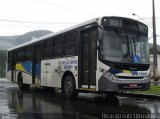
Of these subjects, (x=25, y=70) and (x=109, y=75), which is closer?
(x=109, y=75)

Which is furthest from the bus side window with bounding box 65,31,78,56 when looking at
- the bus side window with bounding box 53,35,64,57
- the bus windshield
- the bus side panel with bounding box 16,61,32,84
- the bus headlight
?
the bus side panel with bounding box 16,61,32,84

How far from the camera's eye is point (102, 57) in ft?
43.1

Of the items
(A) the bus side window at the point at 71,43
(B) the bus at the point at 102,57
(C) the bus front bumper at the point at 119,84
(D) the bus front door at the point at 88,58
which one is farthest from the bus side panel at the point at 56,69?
(C) the bus front bumper at the point at 119,84

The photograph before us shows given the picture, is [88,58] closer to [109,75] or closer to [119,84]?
[109,75]

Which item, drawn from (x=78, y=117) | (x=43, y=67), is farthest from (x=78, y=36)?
(x=78, y=117)

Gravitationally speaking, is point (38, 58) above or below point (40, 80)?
above

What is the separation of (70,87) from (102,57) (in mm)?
2845

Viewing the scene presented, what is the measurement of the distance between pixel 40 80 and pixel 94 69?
21.1 feet

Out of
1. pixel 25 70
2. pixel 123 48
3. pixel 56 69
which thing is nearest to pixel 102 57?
pixel 123 48

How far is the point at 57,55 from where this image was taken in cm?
1716

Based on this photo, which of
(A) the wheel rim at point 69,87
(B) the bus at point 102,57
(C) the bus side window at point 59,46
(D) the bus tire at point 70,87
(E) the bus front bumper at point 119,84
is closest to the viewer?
A: (E) the bus front bumper at point 119,84

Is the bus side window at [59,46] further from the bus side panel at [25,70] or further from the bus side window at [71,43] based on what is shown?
the bus side panel at [25,70]

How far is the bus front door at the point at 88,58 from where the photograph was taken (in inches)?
543

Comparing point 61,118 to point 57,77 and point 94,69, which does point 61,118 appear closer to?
point 94,69
